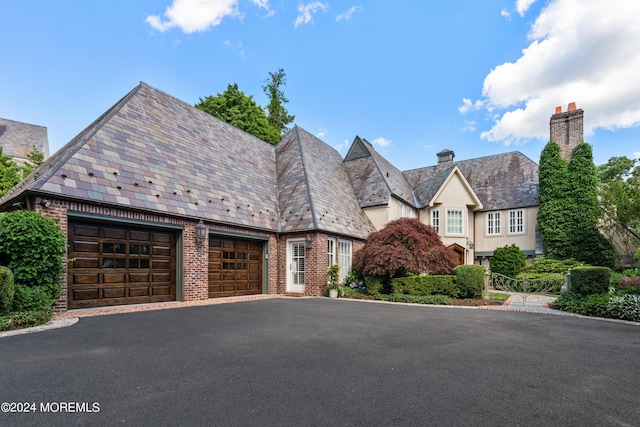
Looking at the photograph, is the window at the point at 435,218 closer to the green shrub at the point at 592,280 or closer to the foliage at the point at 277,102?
the green shrub at the point at 592,280

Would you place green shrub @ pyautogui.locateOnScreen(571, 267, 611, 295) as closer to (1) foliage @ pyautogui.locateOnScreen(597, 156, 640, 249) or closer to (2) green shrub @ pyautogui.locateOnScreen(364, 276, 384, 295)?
(2) green shrub @ pyautogui.locateOnScreen(364, 276, 384, 295)

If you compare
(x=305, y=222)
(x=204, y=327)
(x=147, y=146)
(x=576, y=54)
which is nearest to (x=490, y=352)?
(x=204, y=327)

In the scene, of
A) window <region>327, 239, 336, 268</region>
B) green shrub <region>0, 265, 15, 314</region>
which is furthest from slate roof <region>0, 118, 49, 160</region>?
window <region>327, 239, 336, 268</region>

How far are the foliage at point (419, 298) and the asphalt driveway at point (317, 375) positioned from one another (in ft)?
15.0

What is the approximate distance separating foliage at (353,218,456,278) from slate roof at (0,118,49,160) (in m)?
30.5

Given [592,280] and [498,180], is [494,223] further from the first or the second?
[592,280]

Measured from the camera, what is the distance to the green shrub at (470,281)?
39.5ft

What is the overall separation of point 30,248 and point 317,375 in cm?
732

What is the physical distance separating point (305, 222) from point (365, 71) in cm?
917

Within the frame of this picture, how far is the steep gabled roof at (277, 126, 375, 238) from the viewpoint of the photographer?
1443cm

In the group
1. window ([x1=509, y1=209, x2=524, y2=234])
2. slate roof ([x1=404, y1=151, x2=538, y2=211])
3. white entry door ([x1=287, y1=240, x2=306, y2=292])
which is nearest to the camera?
white entry door ([x1=287, y1=240, x2=306, y2=292])

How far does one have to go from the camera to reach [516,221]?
21.0m

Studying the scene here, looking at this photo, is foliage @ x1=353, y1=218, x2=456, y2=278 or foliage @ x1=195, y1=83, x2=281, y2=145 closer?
foliage @ x1=353, y1=218, x2=456, y2=278

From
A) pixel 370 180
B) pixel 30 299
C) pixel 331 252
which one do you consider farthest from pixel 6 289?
pixel 370 180
